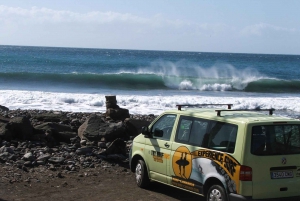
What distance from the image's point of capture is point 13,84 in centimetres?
4172

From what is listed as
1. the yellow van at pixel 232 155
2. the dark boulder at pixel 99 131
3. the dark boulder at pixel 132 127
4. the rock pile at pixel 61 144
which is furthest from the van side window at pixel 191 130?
the dark boulder at pixel 132 127

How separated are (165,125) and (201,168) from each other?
4.52ft

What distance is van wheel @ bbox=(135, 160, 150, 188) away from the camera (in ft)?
32.3

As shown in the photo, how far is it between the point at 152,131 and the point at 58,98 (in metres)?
20.5

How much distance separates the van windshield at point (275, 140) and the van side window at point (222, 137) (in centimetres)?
32

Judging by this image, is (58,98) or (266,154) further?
(58,98)

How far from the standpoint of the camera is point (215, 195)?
8078 mm

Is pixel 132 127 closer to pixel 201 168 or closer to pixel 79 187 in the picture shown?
pixel 79 187

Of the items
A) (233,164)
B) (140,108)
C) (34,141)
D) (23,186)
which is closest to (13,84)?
(140,108)

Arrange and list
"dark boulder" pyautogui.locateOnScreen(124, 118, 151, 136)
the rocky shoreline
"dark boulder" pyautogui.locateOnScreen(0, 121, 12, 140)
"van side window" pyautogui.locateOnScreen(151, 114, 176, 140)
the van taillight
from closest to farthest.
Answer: the van taillight → "van side window" pyautogui.locateOnScreen(151, 114, 176, 140) → the rocky shoreline → "dark boulder" pyautogui.locateOnScreen(0, 121, 12, 140) → "dark boulder" pyautogui.locateOnScreen(124, 118, 151, 136)

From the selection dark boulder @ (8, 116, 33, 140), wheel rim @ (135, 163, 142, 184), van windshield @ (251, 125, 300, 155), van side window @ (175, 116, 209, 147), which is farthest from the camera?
dark boulder @ (8, 116, 33, 140)

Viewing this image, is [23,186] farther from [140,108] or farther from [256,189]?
[140,108]

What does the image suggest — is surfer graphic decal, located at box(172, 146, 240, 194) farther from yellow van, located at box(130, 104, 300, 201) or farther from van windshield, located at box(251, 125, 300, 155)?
van windshield, located at box(251, 125, 300, 155)

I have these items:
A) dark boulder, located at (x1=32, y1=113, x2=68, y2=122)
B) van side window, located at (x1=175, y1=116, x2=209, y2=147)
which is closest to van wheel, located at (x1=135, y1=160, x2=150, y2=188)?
van side window, located at (x1=175, y1=116, x2=209, y2=147)
